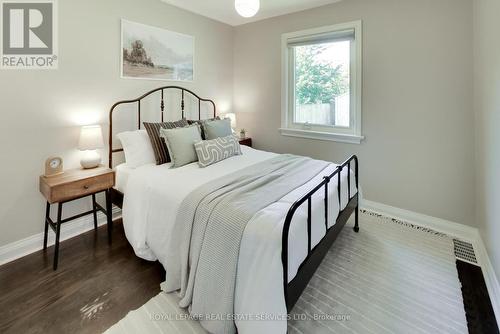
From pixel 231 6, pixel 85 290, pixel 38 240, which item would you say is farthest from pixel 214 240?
pixel 231 6

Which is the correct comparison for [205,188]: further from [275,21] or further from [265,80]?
[275,21]

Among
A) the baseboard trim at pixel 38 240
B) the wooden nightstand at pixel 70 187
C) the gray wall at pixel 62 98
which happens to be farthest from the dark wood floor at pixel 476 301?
the gray wall at pixel 62 98

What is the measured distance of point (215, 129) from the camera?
2.96 m

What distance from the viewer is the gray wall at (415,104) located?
2.52 meters

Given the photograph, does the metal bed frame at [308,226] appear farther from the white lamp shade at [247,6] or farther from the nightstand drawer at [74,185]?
the white lamp shade at [247,6]

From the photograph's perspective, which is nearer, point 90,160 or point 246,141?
point 90,160

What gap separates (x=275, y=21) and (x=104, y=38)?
227 cm

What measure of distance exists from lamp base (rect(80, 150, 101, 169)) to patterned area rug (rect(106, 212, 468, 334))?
147 cm

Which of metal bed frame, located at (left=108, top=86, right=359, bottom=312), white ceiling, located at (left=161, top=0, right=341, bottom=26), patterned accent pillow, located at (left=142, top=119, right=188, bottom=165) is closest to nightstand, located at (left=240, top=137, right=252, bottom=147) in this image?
metal bed frame, located at (left=108, top=86, right=359, bottom=312)

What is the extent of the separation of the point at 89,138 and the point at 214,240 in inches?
67.4

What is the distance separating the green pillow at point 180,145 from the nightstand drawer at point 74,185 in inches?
22.8

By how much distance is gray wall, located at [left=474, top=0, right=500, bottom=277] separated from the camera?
1782mm

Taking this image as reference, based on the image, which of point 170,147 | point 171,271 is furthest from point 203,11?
point 171,271

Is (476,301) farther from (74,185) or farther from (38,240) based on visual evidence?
(38,240)
